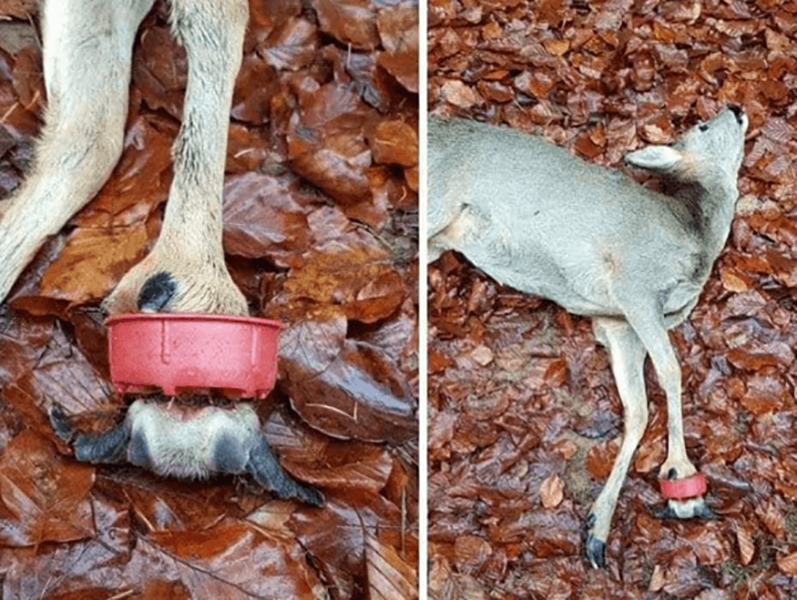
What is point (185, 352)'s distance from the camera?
91 centimetres

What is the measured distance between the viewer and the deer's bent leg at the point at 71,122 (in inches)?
37.6

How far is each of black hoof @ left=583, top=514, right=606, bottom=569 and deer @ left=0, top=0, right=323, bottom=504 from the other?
317 millimetres

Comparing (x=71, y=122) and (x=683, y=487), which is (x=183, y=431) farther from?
(x=683, y=487)

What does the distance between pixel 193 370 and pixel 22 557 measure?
0.85 feet

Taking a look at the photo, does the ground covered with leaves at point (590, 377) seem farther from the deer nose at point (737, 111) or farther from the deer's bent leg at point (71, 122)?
the deer's bent leg at point (71, 122)

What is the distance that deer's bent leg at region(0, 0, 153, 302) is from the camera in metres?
0.96

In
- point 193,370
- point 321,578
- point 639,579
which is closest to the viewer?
point 193,370

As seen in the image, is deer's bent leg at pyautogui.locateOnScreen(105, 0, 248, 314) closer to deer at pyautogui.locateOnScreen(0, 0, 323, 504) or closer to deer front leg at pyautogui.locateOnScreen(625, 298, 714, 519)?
deer at pyautogui.locateOnScreen(0, 0, 323, 504)

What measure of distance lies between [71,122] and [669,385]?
70 centimetres

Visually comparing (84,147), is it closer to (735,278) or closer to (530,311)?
(530,311)

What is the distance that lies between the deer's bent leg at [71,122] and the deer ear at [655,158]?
0.57 meters

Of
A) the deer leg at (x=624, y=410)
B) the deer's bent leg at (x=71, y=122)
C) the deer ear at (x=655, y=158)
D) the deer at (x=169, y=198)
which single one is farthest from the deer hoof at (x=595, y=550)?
the deer's bent leg at (x=71, y=122)

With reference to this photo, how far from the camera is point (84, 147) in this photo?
0.97 meters

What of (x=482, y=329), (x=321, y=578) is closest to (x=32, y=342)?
(x=321, y=578)
